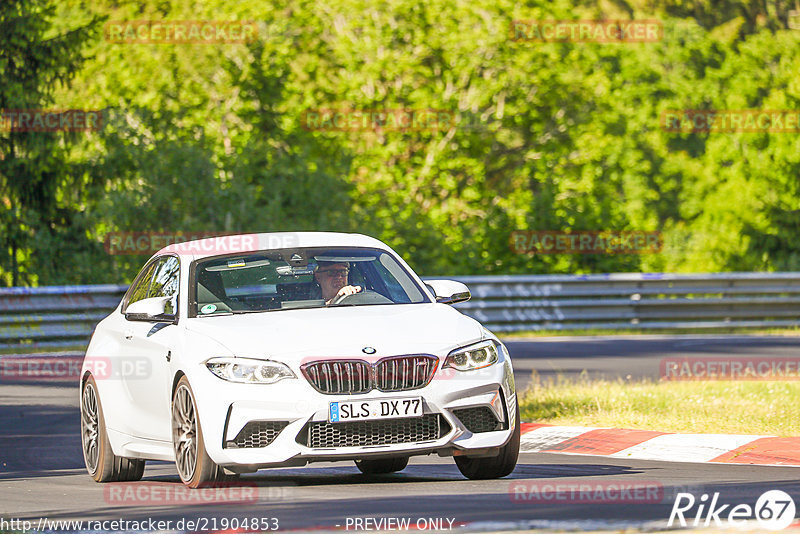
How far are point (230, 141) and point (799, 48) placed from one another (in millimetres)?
19077

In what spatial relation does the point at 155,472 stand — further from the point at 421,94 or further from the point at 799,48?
the point at 799,48

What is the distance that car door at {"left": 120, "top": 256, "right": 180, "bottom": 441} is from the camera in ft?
29.7

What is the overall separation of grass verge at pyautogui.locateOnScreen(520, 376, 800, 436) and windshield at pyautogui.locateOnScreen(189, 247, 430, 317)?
308 centimetres

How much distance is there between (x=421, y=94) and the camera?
3569 centimetres

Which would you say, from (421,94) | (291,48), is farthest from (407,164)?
(291,48)

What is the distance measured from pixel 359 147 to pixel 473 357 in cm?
2775

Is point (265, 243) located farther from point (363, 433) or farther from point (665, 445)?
point (665, 445)

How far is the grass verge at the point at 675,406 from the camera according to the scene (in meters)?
11.6
